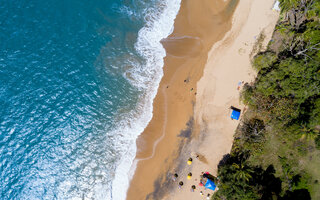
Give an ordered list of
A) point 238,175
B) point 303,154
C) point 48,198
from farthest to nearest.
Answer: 1. point 48,198
2. point 303,154
3. point 238,175

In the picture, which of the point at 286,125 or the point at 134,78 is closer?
the point at 286,125

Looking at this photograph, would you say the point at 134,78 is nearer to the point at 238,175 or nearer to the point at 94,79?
the point at 94,79

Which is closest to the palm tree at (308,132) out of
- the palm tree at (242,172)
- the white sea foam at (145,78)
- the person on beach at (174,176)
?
the palm tree at (242,172)

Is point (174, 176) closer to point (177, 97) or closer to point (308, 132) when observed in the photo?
point (177, 97)

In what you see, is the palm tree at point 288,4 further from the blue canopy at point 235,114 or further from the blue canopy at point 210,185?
the blue canopy at point 210,185

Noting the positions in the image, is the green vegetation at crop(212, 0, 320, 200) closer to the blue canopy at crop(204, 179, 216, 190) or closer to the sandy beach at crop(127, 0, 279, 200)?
the blue canopy at crop(204, 179, 216, 190)

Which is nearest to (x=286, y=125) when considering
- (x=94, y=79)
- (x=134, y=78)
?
(x=134, y=78)
